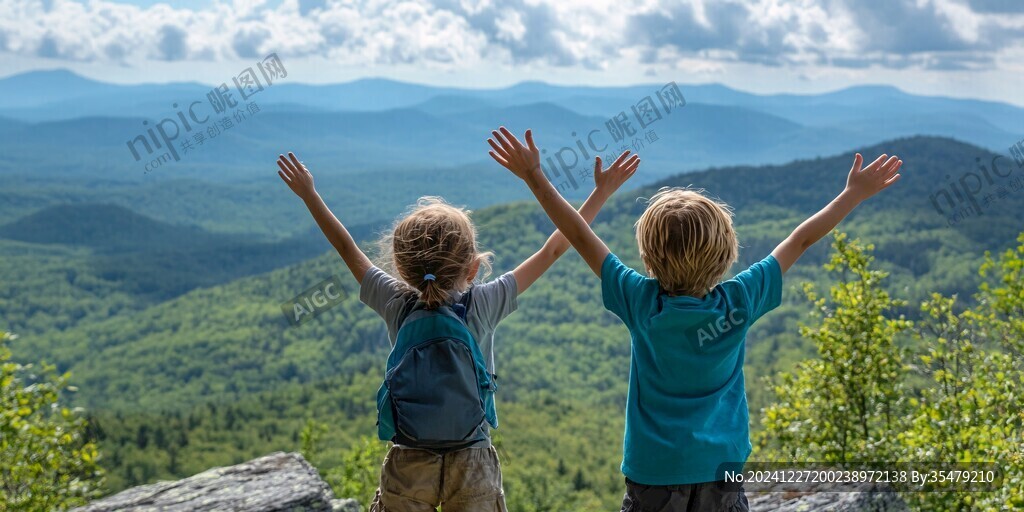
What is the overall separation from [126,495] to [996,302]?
6671 mm

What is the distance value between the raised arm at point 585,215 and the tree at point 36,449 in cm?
466

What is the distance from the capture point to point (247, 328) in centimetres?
11106

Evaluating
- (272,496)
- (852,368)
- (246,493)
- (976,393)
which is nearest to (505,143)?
(272,496)

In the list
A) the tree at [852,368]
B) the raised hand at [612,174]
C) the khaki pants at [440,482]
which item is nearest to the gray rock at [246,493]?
the khaki pants at [440,482]

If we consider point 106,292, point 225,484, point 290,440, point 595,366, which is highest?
point 106,292

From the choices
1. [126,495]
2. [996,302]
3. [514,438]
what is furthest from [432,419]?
[514,438]

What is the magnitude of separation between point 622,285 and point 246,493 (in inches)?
135

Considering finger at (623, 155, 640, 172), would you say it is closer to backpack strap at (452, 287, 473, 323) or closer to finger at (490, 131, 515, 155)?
finger at (490, 131, 515, 155)

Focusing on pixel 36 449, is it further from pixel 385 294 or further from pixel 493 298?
pixel 493 298

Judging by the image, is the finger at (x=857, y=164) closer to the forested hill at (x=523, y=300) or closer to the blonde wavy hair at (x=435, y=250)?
the blonde wavy hair at (x=435, y=250)

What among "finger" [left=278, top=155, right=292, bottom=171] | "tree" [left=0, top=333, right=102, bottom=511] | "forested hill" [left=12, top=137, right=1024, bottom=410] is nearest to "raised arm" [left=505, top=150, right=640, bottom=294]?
"finger" [left=278, top=155, right=292, bottom=171]

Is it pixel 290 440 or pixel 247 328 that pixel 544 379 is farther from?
pixel 247 328

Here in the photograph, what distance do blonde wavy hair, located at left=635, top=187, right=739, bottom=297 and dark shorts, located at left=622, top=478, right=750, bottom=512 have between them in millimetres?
675

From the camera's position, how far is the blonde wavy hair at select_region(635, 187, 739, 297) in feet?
8.78
